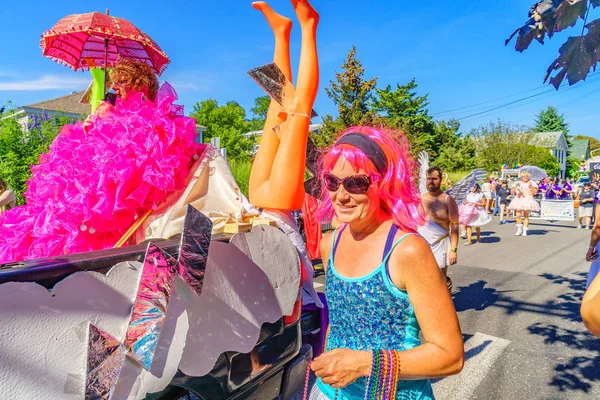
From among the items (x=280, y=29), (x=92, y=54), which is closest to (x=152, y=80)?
(x=280, y=29)

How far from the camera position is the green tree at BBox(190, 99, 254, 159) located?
41.9 metres

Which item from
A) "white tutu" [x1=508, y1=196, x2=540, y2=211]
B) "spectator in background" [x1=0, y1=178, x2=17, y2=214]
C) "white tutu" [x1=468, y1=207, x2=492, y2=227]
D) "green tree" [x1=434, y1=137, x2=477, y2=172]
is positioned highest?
"green tree" [x1=434, y1=137, x2=477, y2=172]

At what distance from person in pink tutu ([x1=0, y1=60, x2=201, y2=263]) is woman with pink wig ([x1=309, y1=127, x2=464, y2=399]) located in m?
1.02

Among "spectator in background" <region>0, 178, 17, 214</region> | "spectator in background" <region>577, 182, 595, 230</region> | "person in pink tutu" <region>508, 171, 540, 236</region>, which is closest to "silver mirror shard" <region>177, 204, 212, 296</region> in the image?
"spectator in background" <region>0, 178, 17, 214</region>

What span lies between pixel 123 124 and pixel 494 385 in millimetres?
3329

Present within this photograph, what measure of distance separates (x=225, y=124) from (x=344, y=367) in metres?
45.0

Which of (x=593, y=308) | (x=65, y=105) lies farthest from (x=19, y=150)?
(x=65, y=105)

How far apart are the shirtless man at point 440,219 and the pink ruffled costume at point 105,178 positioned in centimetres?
328

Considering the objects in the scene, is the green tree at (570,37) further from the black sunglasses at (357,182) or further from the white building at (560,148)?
the white building at (560,148)

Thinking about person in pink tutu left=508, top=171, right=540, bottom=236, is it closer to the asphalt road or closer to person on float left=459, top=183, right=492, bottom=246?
person on float left=459, top=183, right=492, bottom=246

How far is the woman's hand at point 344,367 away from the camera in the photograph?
129 cm

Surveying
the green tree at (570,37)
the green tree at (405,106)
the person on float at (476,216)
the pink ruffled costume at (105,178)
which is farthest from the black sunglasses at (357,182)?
the green tree at (405,106)

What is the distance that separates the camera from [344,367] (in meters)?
1.30

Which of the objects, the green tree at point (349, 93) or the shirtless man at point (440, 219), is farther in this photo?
the green tree at point (349, 93)
